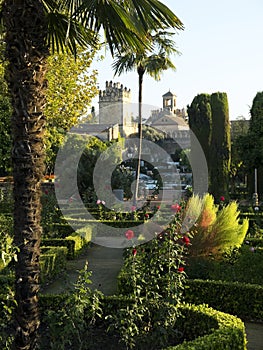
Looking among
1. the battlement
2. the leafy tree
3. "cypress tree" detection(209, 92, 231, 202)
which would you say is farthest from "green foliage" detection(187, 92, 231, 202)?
the battlement

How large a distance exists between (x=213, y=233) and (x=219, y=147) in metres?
12.8

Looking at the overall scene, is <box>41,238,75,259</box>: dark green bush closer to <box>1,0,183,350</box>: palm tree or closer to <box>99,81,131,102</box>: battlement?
<box>1,0,183,350</box>: palm tree

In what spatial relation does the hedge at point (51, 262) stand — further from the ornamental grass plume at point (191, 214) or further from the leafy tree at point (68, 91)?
the leafy tree at point (68, 91)

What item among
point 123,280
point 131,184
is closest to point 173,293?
point 123,280

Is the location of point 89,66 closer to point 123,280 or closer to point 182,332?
point 123,280

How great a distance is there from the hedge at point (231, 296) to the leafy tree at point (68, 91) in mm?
12702

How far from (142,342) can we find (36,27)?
3663mm

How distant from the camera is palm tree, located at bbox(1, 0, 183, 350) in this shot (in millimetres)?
4551

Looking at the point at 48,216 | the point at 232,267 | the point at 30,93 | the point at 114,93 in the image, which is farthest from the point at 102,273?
the point at 114,93

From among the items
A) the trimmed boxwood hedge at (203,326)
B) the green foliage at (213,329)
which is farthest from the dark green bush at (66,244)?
the green foliage at (213,329)

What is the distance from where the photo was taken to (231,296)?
7727 mm

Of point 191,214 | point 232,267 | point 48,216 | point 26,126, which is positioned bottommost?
point 232,267

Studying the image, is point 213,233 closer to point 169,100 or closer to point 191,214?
point 191,214

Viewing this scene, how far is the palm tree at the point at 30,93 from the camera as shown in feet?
14.9
